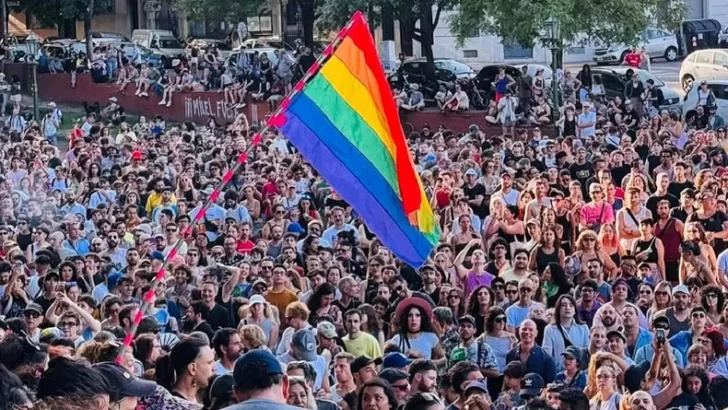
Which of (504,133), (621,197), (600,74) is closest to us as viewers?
(621,197)

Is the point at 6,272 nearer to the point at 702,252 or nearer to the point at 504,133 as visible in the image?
the point at 702,252

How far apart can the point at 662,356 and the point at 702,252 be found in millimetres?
4324

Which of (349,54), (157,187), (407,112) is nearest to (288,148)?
(157,187)

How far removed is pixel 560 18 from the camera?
3312cm

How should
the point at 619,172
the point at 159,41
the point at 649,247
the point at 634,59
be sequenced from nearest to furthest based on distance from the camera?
1. the point at 649,247
2. the point at 619,172
3. the point at 634,59
4. the point at 159,41

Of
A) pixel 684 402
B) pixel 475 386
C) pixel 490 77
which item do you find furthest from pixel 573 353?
pixel 490 77

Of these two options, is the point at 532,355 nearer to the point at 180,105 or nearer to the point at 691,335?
the point at 691,335

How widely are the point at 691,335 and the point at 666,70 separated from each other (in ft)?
129

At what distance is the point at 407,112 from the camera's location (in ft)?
111

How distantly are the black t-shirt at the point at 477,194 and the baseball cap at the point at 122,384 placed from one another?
40.6 ft

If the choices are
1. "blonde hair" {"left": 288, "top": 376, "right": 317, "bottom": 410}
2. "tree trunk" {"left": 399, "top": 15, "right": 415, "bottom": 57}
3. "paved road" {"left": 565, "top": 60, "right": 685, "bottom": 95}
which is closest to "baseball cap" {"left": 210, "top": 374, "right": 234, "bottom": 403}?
"blonde hair" {"left": 288, "top": 376, "right": 317, "bottom": 410}

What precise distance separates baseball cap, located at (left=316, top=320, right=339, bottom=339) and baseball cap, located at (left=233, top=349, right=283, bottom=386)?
503 cm

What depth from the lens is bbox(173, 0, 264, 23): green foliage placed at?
4578 cm

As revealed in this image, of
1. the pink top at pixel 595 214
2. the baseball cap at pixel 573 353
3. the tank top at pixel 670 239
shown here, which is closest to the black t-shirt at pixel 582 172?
the pink top at pixel 595 214
